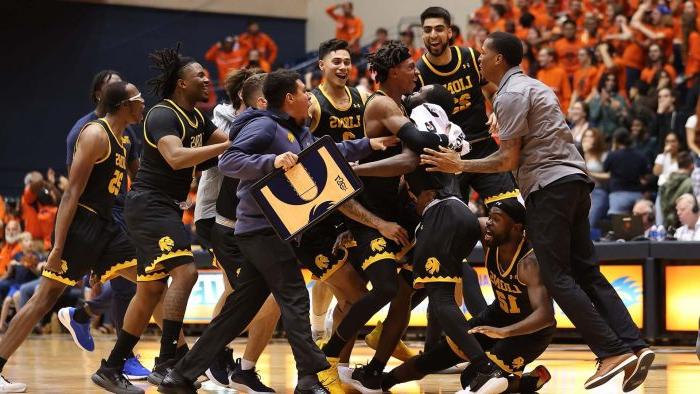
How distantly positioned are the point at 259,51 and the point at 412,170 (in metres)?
17.5

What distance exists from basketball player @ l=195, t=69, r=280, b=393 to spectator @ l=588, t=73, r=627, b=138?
26.8ft

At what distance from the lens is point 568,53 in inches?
688

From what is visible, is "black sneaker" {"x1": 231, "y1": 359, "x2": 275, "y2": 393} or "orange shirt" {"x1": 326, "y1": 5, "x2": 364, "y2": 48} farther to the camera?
"orange shirt" {"x1": 326, "y1": 5, "x2": 364, "y2": 48}

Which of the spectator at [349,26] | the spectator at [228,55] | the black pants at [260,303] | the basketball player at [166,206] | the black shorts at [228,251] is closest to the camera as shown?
the black pants at [260,303]

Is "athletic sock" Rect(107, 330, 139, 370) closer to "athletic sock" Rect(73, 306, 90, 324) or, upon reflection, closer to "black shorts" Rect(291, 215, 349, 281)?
"black shorts" Rect(291, 215, 349, 281)

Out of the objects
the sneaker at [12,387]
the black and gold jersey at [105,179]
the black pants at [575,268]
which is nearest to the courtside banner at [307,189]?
the black pants at [575,268]

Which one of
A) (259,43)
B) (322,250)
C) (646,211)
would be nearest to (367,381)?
(322,250)

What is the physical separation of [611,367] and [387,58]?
2.30 meters

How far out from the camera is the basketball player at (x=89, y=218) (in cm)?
771

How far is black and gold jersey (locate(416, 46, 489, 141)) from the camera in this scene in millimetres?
8453

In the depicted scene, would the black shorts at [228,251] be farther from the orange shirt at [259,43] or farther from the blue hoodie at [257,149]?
the orange shirt at [259,43]

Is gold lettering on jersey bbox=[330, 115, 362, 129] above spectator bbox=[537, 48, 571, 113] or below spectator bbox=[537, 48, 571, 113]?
above

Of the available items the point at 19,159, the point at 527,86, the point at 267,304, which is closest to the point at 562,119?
the point at 527,86

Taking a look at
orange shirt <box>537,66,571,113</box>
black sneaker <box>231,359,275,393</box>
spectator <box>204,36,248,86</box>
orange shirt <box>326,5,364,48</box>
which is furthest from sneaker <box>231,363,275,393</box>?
spectator <box>204,36,248,86</box>
